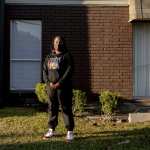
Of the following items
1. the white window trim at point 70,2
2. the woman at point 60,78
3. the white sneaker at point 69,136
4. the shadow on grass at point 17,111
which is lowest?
the white sneaker at point 69,136

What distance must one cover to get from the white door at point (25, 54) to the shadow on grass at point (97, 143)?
162 inches

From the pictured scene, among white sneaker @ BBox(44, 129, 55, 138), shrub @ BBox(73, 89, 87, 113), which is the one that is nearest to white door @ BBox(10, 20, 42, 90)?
shrub @ BBox(73, 89, 87, 113)

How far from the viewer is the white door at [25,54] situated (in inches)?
629

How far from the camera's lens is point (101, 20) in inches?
628

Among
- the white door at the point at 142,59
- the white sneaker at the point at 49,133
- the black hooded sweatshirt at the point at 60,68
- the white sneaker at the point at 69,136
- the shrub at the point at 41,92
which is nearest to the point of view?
the black hooded sweatshirt at the point at 60,68

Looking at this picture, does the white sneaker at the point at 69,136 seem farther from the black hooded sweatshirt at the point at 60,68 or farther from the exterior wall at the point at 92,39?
the exterior wall at the point at 92,39

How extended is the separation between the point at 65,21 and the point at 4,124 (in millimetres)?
3871

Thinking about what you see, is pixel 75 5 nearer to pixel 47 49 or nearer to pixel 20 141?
pixel 47 49

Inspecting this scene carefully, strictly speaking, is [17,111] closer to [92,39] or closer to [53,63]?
[92,39]

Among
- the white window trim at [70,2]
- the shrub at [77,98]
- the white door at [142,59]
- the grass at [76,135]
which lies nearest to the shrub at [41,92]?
the shrub at [77,98]

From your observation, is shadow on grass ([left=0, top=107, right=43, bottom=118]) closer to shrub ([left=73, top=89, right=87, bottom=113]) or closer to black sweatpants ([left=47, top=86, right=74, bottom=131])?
shrub ([left=73, top=89, right=87, bottom=113])

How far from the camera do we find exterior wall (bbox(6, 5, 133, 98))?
1587 centimetres

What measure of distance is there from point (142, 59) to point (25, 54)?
315 centimetres

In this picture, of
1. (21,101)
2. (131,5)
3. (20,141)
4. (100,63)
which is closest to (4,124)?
(20,141)
